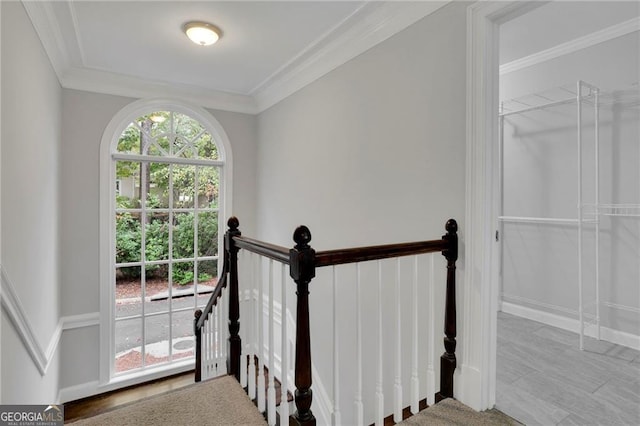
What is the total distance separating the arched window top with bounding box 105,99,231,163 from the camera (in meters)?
3.42

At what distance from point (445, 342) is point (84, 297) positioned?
3300 mm

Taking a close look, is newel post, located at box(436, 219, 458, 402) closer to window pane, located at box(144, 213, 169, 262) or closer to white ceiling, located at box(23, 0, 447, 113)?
white ceiling, located at box(23, 0, 447, 113)

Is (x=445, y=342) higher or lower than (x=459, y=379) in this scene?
higher

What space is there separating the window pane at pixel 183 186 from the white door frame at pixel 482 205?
311cm

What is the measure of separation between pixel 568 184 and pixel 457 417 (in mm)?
2531

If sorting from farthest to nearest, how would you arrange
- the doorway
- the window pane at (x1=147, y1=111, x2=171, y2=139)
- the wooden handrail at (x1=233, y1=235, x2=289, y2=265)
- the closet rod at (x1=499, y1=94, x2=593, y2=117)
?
the window pane at (x1=147, y1=111, x2=171, y2=139), the closet rod at (x1=499, y1=94, x2=593, y2=117), the doorway, the wooden handrail at (x1=233, y1=235, x2=289, y2=265)

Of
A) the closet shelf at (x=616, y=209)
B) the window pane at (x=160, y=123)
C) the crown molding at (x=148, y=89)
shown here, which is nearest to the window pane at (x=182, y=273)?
the window pane at (x=160, y=123)

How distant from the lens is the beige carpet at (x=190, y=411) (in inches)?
61.9

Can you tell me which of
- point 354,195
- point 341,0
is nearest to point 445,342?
point 354,195

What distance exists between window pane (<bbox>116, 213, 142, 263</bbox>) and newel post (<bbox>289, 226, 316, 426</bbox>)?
114 inches

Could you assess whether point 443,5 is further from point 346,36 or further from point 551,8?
point 551,8

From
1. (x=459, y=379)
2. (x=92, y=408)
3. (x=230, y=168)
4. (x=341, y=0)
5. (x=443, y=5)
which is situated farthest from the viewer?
(x=230, y=168)

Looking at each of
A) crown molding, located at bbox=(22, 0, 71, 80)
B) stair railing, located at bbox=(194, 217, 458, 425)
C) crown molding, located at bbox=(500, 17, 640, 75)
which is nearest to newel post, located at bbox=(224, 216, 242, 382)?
stair railing, located at bbox=(194, 217, 458, 425)

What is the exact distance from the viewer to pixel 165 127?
3.64 meters
